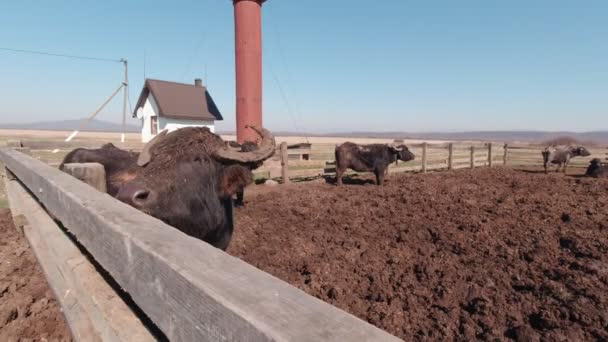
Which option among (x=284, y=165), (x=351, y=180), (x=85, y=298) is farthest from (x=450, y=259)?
(x=351, y=180)

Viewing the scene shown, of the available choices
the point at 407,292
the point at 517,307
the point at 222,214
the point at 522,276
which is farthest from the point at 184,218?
the point at 522,276

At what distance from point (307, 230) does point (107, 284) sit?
4.90m

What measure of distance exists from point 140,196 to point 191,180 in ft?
1.82

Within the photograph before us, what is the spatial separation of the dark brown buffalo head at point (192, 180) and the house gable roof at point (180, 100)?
25954 mm

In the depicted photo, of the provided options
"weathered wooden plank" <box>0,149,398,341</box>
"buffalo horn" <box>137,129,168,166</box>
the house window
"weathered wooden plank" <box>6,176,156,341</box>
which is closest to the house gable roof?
the house window

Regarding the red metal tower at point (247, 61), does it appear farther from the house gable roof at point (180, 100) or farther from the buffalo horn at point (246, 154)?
the house gable roof at point (180, 100)

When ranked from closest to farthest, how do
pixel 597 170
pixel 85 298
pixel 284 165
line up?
pixel 85 298
pixel 284 165
pixel 597 170

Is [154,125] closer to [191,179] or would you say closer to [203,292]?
[191,179]

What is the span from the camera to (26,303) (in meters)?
2.89

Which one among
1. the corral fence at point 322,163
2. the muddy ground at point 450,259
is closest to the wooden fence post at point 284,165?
the corral fence at point 322,163

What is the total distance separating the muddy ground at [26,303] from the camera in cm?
248

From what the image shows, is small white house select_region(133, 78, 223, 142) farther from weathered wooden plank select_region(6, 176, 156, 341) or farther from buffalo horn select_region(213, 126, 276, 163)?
weathered wooden plank select_region(6, 176, 156, 341)

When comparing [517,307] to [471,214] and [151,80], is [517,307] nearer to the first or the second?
[471,214]

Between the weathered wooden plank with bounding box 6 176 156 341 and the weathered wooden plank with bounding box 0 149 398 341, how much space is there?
0.60ft
